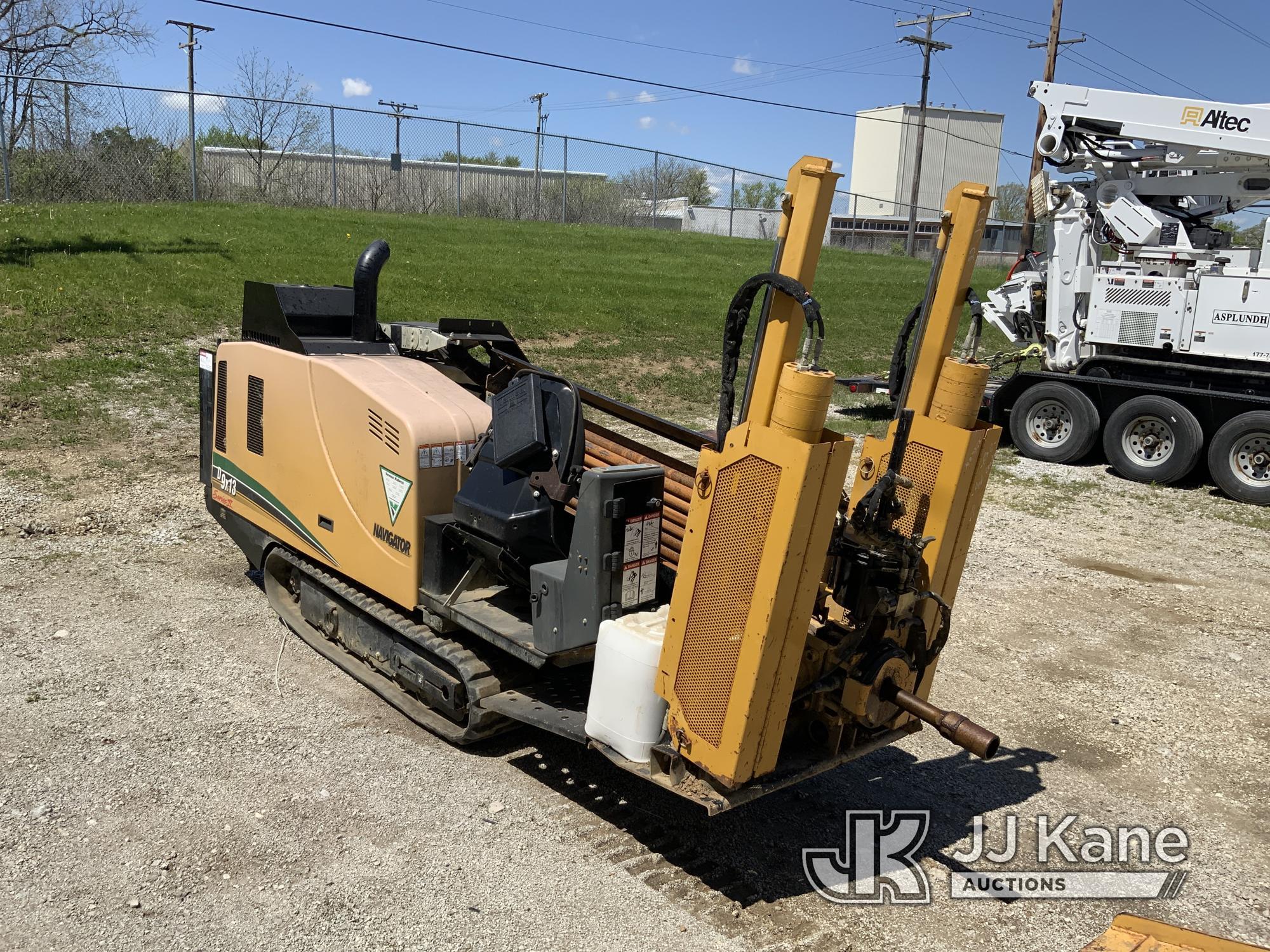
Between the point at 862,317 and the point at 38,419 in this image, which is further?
the point at 862,317

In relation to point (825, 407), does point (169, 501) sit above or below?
below

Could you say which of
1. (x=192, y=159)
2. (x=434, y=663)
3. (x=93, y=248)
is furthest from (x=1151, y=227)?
(x=192, y=159)

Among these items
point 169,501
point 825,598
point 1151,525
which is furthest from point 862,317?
point 825,598

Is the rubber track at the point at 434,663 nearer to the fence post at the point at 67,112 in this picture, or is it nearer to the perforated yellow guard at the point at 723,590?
the perforated yellow guard at the point at 723,590

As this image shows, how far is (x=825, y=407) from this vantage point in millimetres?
3592

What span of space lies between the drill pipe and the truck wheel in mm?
8803

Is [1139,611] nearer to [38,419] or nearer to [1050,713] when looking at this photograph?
[1050,713]

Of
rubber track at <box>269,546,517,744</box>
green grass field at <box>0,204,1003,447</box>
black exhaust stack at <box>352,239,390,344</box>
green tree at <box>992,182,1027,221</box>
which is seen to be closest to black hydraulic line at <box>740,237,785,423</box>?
rubber track at <box>269,546,517,744</box>

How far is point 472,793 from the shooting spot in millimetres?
4840

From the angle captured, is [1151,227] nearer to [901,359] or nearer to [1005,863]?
[901,359]

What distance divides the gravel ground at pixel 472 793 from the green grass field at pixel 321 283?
3615 millimetres

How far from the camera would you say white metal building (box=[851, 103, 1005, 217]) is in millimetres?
69500

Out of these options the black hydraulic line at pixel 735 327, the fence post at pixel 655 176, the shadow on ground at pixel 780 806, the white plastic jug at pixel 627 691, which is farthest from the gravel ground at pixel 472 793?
→ the fence post at pixel 655 176

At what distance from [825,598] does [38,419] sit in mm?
8783
